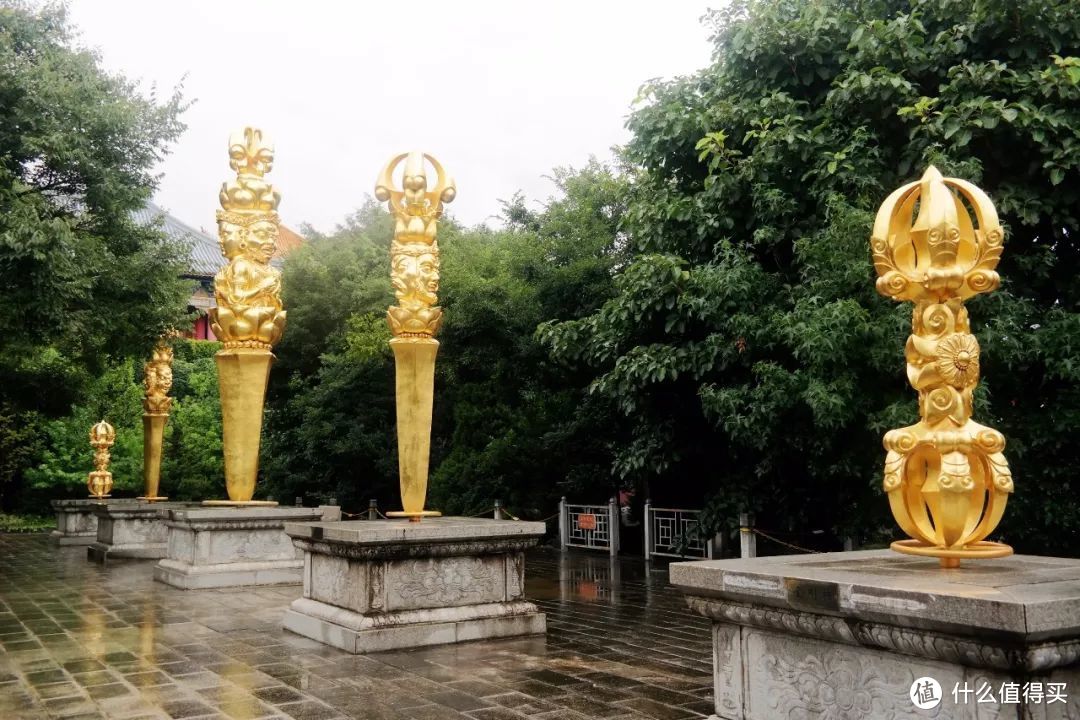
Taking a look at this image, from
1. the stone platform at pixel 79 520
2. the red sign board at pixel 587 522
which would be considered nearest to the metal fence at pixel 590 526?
the red sign board at pixel 587 522

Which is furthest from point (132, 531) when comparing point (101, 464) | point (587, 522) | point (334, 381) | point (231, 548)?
point (587, 522)

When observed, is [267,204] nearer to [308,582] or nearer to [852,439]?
[308,582]

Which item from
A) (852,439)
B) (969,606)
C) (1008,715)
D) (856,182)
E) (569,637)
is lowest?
(569,637)

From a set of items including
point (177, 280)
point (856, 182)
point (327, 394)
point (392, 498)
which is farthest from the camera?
point (392, 498)

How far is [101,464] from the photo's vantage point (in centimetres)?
1698

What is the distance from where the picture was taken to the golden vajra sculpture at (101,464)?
54.6 ft

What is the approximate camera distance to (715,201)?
30.2ft

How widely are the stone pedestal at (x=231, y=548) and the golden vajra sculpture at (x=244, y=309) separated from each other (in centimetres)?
33

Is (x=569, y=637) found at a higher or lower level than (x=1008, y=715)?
lower

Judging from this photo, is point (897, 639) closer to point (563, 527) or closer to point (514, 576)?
point (514, 576)

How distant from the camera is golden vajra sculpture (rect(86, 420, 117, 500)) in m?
16.7

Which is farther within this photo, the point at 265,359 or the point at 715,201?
the point at 265,359

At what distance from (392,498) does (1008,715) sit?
54.5ft

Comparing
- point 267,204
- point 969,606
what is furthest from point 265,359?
point 969,606
